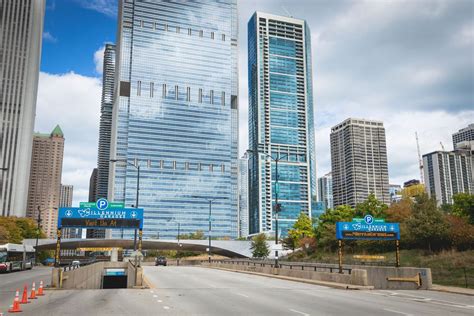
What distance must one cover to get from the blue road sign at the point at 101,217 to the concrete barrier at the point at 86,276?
3256mm

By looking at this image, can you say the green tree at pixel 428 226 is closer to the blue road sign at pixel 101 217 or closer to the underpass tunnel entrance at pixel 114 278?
the underpass tunnel entrance at pixel 114 278

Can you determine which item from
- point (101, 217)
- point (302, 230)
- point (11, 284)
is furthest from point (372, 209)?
point (11, 284)

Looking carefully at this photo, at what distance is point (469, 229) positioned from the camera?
54.3m

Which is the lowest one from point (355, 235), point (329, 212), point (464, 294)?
point (464, 294)

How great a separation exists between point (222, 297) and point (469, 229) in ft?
141

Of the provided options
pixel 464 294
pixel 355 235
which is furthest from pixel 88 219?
pixel 464 294

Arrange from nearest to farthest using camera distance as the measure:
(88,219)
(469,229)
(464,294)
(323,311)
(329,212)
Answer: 1. (323,311)
2. (464,294)
3. (88,219)
4. (469,229)
5. (329,212)

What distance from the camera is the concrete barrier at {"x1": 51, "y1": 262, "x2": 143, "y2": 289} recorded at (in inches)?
1090

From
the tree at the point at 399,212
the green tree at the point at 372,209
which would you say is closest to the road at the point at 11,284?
the tree at the point at 399,212

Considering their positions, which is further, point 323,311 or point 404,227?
point 404,227

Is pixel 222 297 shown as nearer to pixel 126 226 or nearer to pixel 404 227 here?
pixel 126 226

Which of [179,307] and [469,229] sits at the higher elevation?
[469,229]

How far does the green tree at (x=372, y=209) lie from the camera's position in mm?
79637

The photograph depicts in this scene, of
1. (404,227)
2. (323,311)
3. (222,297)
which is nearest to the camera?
(323,311)
